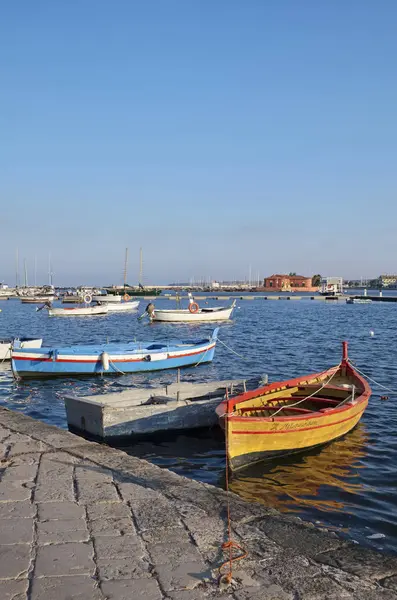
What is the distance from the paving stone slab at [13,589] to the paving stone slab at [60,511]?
3.81 feet

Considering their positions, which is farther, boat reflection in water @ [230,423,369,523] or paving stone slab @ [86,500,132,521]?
boat reflection in water @ [230,423,369,523]

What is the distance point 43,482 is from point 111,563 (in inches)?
87.0

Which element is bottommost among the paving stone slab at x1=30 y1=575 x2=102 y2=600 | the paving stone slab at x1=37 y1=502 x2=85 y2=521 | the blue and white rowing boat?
the blue and white rowing boat

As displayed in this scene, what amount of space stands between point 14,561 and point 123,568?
0.91 meters

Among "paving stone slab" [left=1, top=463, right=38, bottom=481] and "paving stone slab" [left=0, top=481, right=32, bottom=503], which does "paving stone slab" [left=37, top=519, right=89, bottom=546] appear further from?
"paving stone slab" [left=1, top=463, right=38, bottom=481]

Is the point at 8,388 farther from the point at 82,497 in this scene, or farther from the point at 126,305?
the point at 126,305

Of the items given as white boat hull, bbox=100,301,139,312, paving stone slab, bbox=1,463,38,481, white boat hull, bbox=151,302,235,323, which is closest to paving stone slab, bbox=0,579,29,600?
paving stone slab, bbox=1,463,38,481

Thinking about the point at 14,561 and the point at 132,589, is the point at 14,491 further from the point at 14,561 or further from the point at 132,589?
the point at 132,589

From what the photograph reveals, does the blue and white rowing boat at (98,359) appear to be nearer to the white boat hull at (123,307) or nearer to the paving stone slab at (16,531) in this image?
the paving stone slab at (16,531)

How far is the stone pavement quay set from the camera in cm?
399

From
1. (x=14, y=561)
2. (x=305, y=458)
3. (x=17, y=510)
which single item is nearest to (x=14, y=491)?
(x=17, y=510)

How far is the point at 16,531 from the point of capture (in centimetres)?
487

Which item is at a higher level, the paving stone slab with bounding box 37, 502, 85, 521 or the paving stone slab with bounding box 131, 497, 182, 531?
the paving stone slab with bounding box 37, 502, 85, 521

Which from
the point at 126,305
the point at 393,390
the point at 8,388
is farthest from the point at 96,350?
the point at 126,305
